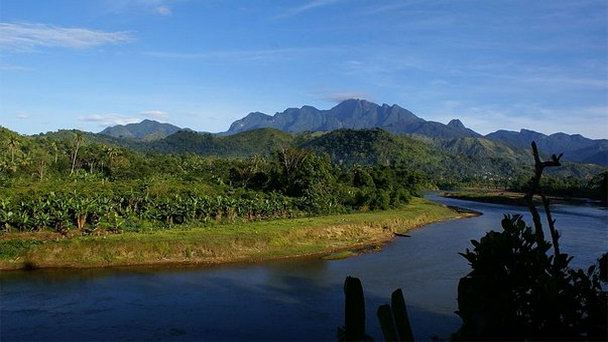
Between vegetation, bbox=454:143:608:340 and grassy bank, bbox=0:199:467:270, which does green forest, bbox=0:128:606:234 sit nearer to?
grassy bank, bbox=0:199:467:270

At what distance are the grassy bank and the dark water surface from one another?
6.79 feet

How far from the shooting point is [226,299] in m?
30.1

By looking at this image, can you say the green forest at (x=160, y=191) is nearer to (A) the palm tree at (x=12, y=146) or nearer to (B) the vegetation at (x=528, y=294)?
(A) the palm tree at (x=12, y=146)

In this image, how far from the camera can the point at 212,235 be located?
45.0 meters

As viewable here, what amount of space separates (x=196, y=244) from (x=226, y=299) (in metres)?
12.7

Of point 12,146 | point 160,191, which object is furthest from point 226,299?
point 12,146

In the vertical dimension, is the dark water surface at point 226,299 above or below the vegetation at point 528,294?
below

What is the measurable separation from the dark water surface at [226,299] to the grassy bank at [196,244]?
207 cm

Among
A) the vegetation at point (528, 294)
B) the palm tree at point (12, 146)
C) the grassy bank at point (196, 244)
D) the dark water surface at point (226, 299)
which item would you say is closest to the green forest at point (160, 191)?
the palm tree at point (12, 146)

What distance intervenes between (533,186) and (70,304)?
26.3 metres

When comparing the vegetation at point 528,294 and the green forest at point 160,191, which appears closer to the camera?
the vegetation at point 528,294

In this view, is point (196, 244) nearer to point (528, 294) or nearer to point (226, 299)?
point (226, 299)

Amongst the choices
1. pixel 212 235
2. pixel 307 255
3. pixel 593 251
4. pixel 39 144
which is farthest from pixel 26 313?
pixel 39 144

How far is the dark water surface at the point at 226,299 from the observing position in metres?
24.2
